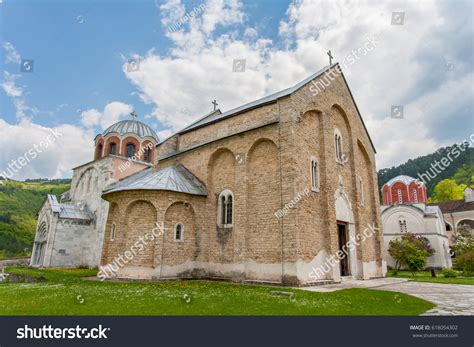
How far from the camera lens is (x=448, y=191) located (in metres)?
57.9

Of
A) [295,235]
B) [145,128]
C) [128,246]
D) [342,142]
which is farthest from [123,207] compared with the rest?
[145,128]

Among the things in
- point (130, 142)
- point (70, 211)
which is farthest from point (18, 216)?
point (130, 142)

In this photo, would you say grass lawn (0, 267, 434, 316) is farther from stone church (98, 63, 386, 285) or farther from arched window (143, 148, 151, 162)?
arched window (143, 148, 151, 162)

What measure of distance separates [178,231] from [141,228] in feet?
6.35

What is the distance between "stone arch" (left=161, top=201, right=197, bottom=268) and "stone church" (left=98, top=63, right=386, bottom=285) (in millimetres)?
54

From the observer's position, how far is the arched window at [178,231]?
15887 millimetres

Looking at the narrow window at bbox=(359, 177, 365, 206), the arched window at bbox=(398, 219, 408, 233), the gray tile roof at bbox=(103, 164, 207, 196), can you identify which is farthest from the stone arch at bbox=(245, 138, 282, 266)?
the arched window at bbox=(398, 219, 408, 233)

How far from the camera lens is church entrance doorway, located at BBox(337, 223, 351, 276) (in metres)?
16.7
